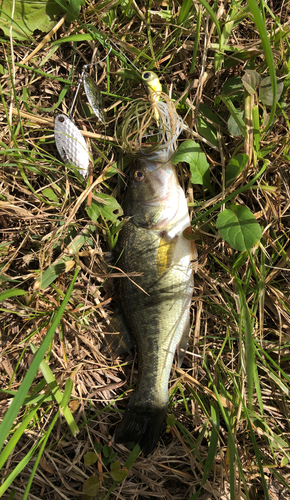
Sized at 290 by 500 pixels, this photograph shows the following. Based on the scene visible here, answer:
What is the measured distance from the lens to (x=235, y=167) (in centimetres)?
243

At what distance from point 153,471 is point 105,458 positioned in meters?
0.40

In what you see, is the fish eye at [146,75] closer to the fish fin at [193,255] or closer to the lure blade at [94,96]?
the lure blade at [94,96]

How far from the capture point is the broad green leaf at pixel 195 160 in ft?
8.09

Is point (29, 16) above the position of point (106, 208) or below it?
above

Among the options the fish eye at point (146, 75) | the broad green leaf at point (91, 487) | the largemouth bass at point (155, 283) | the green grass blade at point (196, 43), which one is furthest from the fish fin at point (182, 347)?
the green grass blade at point (196, 43)

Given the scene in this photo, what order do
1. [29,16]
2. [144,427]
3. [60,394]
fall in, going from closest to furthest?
[60,394], [144,427], [29,16]

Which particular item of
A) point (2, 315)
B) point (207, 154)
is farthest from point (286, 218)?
point (2, 315)

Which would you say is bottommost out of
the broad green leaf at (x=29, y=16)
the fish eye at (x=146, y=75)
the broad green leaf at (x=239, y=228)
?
the broad green leaf at (x=239, y=228)

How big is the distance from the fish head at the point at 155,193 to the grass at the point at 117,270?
212mm

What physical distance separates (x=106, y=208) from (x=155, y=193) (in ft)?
1.42

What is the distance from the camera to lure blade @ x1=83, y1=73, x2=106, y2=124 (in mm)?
2613

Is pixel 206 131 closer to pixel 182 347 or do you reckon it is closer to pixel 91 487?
pixel 182 347

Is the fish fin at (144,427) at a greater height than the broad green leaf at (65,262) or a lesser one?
lesser

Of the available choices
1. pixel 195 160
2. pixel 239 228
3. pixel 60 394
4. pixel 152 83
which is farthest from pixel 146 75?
pixel 60 394
